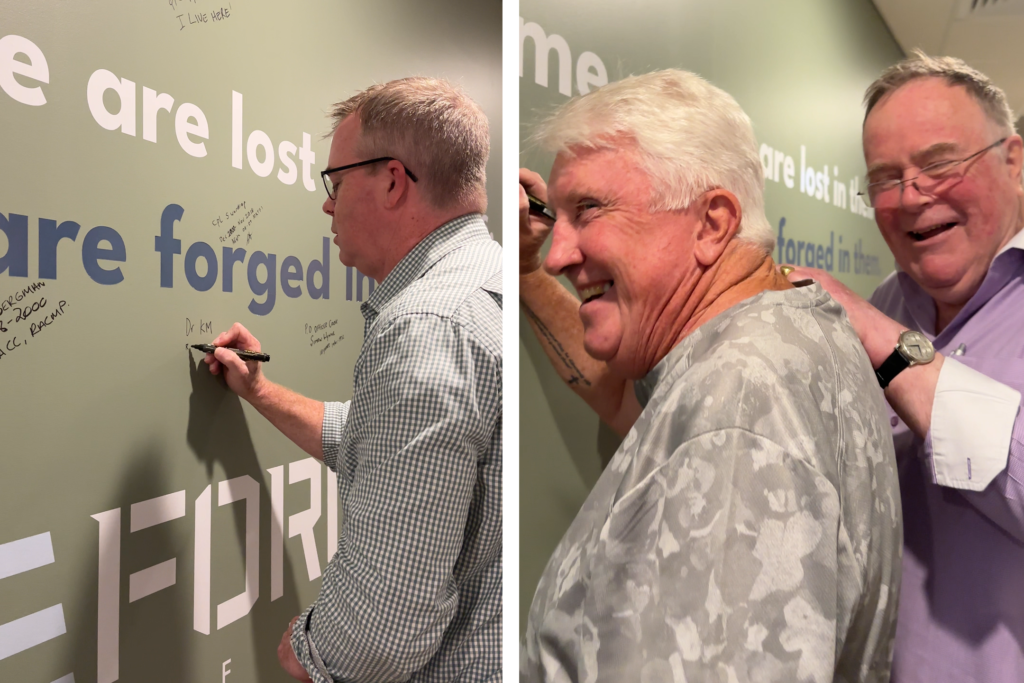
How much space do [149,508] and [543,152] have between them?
88cm

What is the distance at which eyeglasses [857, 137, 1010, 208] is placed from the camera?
1.69 ft

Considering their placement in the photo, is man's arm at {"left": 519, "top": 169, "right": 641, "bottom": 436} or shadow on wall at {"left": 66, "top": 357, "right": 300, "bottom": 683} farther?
shadow on wall at {"left": 66, "top": 357, "right": 300, "bottom": 683}

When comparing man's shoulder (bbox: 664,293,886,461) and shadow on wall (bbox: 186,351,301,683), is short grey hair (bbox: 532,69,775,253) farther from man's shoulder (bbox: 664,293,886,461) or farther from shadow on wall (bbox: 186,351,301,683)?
shadow on wall (bbox: 186,351,301,683)

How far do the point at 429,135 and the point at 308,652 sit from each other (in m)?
0.96

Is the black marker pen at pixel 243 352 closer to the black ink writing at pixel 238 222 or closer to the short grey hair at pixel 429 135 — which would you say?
the black ink writing at pixel 238 222

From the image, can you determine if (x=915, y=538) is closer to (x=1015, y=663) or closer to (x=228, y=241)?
(x=1015, y=663)

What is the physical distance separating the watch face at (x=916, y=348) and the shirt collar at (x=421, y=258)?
0.84 meters

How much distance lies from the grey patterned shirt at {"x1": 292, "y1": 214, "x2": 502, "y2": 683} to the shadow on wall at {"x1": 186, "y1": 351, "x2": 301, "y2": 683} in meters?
0.26

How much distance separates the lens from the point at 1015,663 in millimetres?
476

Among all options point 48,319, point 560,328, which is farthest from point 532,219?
point 48,319

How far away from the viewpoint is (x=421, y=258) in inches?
48.4

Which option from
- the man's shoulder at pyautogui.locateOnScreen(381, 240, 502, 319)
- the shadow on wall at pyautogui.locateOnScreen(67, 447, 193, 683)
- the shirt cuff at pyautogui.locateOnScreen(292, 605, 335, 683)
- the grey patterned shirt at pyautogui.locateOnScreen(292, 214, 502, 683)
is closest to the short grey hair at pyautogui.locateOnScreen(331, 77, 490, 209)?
the man's shoulder at pyautogui.locateOnScreen(381, 240, 502, 319)

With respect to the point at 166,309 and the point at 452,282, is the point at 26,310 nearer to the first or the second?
the point at 166,309

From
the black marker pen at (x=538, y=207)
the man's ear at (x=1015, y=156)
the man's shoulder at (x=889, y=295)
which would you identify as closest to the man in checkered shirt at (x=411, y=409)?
the black marker pen at (x=538, y=207)
